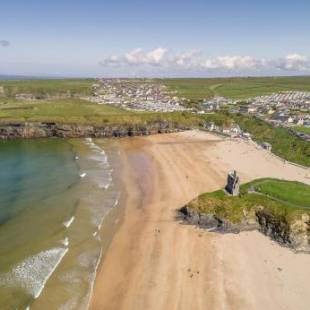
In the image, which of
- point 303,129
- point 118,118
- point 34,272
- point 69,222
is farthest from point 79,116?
point 34,272

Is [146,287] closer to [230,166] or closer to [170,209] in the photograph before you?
[170,209]

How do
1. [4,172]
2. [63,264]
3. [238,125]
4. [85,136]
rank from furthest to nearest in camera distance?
[238,125] < [85,136] < [4,172] < [63,264]

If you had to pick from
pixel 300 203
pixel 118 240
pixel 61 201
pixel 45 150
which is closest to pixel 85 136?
pixel 45 150

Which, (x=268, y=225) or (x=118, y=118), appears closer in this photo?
(x=268, y=225)

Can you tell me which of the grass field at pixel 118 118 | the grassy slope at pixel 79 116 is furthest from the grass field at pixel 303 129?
the grassy slope at pixel 79 116

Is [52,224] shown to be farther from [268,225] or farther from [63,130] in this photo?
[63,130]

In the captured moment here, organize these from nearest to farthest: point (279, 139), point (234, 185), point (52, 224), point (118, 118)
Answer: point (52, 224)
point (234, 185)
point (279, 139)
point (118, 118)
